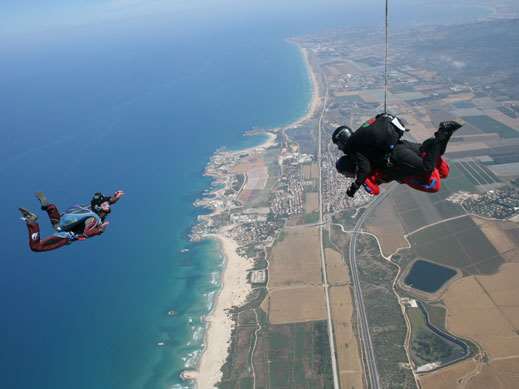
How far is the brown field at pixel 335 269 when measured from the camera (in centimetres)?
3744

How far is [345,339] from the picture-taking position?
31453 mm

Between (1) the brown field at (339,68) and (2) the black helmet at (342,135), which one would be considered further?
(1) the brown field at (339,68)

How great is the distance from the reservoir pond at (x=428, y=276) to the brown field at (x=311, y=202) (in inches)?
595

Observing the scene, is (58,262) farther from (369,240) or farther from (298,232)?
(369,240)

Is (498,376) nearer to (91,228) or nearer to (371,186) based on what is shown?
(371,186)

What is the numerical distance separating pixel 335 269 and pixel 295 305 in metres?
6.19

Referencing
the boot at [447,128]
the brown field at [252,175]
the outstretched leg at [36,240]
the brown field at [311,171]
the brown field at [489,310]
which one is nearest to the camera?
the boot at [447,128]

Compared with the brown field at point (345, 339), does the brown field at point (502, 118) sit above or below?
above

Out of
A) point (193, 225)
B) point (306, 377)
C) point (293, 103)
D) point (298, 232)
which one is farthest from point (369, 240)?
point (293, 103)

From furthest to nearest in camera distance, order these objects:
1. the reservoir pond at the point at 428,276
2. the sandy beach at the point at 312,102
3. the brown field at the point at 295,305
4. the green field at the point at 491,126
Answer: the sandy beach at the point at 312,102 < the green field at the point at 491,126 < the reservoir pond at the point at 428,276 < the brown field at the point at 295,305

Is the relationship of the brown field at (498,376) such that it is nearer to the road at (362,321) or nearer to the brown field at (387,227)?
the road at (362,321)

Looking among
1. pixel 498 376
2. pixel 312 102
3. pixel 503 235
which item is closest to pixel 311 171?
→ pixel 503 235

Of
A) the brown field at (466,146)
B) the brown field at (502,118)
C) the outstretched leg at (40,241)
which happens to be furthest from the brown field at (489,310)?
the brown field at (502,118)

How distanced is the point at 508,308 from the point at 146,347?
→ 97.4 ft
